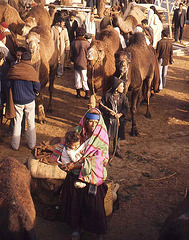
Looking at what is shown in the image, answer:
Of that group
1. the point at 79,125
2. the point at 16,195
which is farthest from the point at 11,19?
the point at 16,195

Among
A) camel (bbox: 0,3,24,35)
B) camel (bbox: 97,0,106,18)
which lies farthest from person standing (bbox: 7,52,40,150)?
camel (bbox: 97,0,106,18)

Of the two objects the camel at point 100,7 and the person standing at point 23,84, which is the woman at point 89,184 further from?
the camel at point 100,7

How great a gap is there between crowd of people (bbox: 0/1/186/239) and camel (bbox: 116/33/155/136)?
501 millimetres

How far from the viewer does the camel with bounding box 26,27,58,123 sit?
26.5 ft

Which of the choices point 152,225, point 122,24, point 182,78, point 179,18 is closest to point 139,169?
point 152,225

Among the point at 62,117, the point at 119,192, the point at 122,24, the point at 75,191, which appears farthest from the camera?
the point at 122,24

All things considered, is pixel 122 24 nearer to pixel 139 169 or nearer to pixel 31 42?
pixel 31 42

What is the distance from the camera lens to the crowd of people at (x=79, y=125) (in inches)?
187

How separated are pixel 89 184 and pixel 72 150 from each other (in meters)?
0.54

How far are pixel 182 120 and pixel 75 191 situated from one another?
19.4ft

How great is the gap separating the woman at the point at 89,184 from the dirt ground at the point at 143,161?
456mm

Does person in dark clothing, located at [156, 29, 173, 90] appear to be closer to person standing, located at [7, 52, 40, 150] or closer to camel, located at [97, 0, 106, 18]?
person standing, located at [7, 52, 40, 150]

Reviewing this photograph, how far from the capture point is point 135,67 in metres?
8.77

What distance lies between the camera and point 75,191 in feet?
16.2
